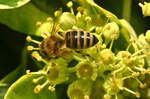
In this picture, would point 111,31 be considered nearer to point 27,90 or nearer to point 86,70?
point 86,70

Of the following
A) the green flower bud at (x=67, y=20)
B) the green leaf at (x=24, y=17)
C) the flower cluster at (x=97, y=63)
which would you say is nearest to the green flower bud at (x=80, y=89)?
the flower cluster at (x=97, y=63)

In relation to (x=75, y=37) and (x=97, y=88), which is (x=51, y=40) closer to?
(x=75, y=37)

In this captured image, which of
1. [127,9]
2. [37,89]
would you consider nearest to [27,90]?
[37,89]

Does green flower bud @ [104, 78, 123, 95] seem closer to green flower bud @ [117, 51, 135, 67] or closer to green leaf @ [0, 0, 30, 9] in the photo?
green flower bud @ [117, 51, 135, 67]

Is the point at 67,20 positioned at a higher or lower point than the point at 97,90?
higher

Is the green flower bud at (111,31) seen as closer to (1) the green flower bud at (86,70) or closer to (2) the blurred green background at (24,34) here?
(1) the green flower bud at (86,70)

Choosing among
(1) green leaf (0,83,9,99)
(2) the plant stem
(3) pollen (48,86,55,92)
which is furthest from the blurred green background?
(3) pollen (48,86,55,92)

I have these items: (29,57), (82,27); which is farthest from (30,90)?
(82,27)
